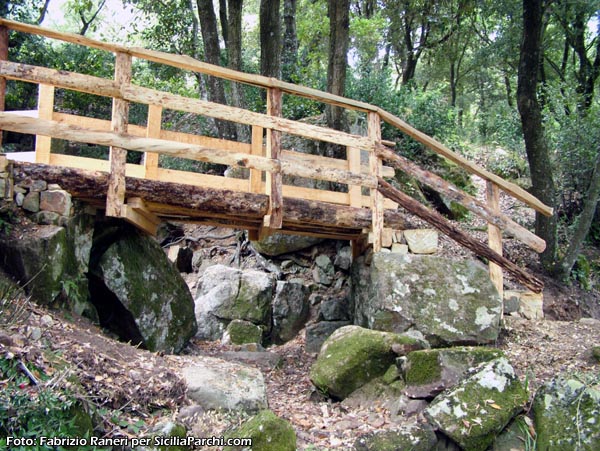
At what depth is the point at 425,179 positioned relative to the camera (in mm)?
7031

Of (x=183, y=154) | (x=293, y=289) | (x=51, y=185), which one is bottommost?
(x=293, y=289)

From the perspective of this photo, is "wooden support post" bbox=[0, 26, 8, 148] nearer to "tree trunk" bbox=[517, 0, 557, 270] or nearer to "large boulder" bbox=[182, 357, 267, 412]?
"large boulder" bbox=[182, 357, 267, 412]

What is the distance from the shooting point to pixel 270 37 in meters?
10.2

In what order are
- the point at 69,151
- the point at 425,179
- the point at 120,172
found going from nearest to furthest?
1. the point at 120,172
2. the point at 425,179
3. the point at 69,151

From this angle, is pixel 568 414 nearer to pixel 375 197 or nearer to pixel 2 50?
pixel 375 197

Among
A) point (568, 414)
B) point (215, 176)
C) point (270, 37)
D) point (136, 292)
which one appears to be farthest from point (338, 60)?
point (568, 414)

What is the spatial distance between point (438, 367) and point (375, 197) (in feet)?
8.48

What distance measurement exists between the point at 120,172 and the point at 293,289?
413 centimetres

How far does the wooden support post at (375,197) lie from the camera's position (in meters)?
6.96

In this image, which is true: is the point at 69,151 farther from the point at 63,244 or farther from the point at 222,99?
the point at 63,244

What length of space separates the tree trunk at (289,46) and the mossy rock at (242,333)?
727 centimetres

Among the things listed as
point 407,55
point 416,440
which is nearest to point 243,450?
point 416,440

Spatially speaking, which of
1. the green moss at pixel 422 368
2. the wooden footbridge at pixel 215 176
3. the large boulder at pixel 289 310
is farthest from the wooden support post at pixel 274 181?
→ the large boulder at pixel 289 310

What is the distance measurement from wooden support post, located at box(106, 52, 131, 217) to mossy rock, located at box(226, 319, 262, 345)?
117 inches
